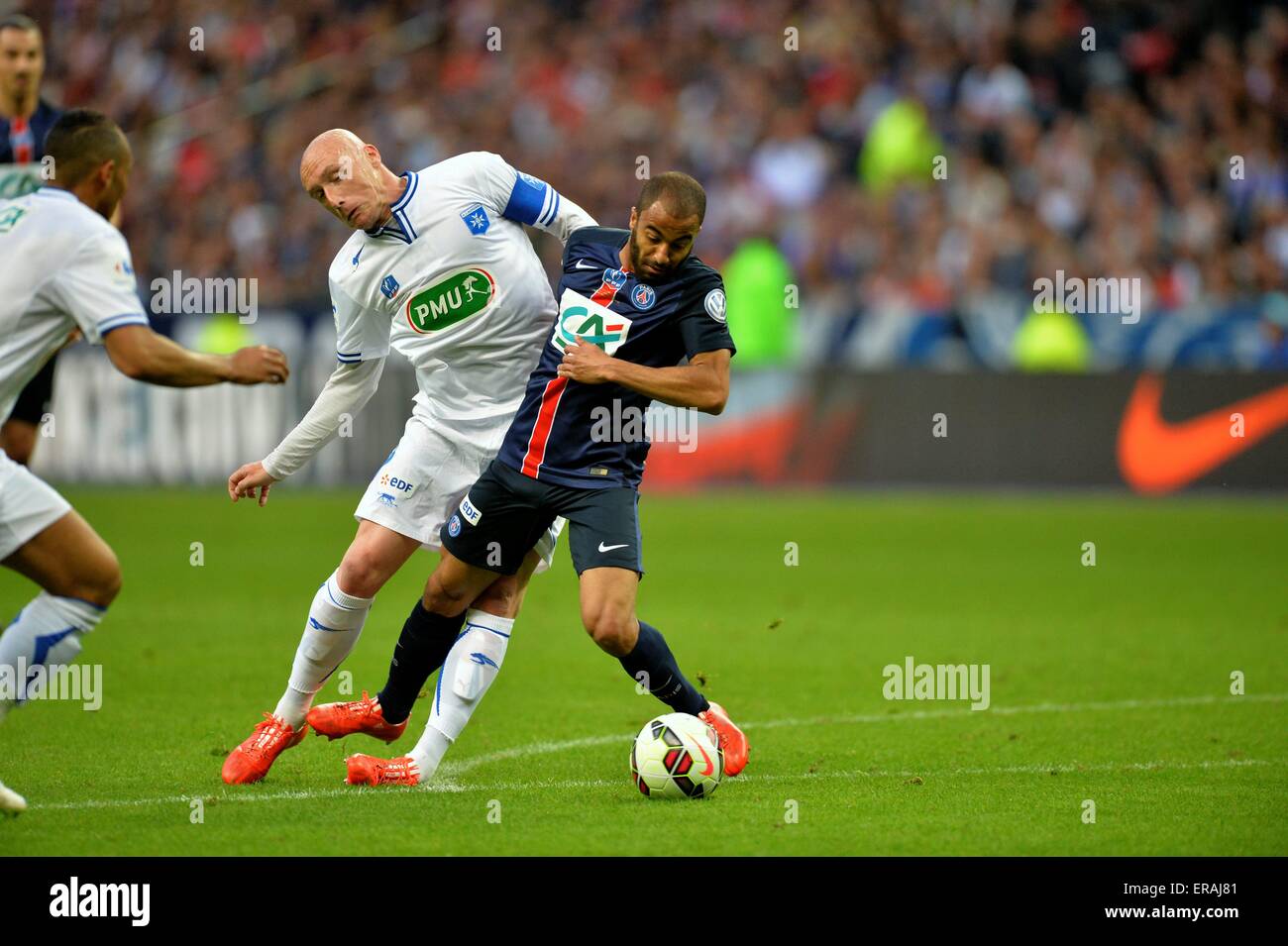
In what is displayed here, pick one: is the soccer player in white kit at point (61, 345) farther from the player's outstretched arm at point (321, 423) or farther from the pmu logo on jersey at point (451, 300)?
the pmu logo on jersey at point (451, 300)

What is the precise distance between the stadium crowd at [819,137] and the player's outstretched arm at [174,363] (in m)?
13.4

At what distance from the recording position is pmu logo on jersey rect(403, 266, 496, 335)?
6590mm

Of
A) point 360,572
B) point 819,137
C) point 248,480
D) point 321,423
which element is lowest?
point 360,572

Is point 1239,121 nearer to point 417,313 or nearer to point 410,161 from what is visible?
point 410,161

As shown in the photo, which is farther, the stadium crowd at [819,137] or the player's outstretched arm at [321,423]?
the stadium crowd at [819,137]

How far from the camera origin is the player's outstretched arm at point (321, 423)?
259 inches

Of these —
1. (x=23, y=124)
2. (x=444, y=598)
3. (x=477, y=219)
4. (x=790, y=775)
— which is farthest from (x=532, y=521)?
(x=23, y=124)

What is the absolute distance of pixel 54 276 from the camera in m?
5.53

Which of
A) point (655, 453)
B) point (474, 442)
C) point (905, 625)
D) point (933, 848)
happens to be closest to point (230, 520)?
point (655, 453)

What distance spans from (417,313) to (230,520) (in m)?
9.83

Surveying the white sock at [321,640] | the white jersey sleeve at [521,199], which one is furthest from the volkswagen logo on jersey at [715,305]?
the white sock at [321,640]

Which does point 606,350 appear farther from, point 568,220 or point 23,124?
point 23,124

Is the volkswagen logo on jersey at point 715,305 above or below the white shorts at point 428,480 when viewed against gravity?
above

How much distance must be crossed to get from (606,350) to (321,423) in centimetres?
117
